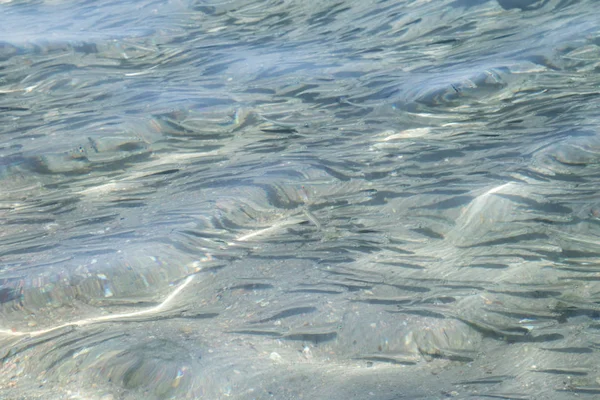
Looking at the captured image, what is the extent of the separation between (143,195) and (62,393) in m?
0.96

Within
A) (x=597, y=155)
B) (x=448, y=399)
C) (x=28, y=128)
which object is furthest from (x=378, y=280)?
(x=28, y=128)

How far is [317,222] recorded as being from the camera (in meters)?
1.90

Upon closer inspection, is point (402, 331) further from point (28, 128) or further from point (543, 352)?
point (28, 128)

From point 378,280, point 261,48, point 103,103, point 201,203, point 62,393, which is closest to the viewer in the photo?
point 62,393

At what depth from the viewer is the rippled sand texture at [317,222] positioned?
1321 mm

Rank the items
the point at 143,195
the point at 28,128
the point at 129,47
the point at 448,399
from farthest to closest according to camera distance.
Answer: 1. the point at 129,47
2. the point at 28,128
3. the point at 143,195
4. the point at 448,399

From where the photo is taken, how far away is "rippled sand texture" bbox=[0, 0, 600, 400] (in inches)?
52.0

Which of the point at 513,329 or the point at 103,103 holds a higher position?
the point at 103,103

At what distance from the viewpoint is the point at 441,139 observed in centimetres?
237

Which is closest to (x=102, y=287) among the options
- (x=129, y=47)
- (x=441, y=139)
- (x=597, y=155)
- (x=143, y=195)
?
(x=143, y=195)

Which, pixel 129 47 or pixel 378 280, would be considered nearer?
pixel 378 280

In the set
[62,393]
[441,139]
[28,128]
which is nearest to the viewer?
[62,393]

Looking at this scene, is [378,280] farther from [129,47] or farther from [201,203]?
[129,47]

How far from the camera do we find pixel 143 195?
2174 mm
